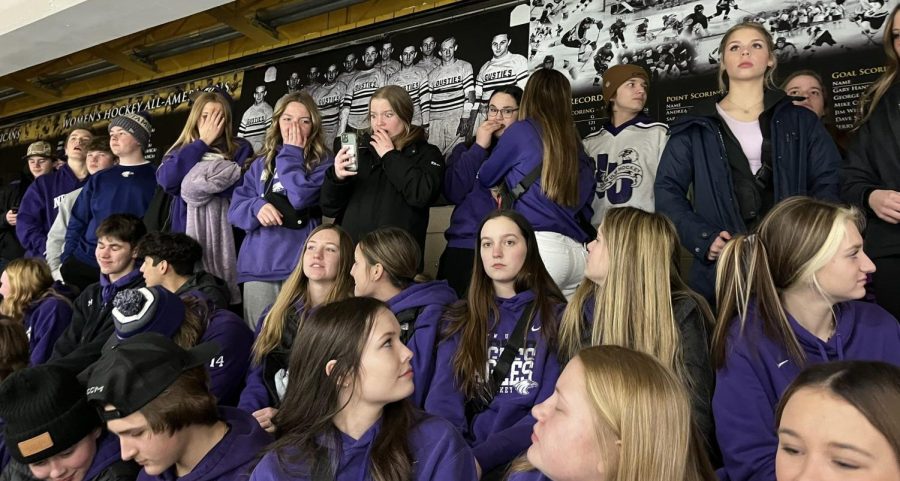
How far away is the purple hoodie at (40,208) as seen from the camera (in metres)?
5.70

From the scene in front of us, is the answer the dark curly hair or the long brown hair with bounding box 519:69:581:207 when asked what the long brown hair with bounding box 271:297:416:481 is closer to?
the long brown hair with bounding box 519:69:581:207

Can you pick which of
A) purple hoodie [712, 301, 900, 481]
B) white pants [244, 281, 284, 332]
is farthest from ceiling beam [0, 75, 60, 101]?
purple hoodie [712, 301, 900, 481]

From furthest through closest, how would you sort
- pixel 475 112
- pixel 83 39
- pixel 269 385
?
1. pixel 83 39
2. pixel 475 112
3. pixel 269 385

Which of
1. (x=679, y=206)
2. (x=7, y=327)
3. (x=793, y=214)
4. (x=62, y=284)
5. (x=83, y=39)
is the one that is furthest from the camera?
(x=83, y=39)

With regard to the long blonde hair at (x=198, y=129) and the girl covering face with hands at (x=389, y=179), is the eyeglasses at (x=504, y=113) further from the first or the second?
the long blonde hair at (x=198, y=129)

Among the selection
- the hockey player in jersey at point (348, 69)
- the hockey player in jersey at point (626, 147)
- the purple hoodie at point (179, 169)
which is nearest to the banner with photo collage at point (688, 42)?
the hockey player in jersey at point (626, 147)

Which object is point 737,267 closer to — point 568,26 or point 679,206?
point 679,206

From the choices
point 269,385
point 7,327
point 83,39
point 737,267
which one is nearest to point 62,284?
point 7,327

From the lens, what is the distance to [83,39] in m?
5.48

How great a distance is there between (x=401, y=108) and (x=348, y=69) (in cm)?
238

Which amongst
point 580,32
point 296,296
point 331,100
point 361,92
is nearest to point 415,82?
point 361,92

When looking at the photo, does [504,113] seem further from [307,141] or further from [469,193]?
[307,141]

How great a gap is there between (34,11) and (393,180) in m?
3.28

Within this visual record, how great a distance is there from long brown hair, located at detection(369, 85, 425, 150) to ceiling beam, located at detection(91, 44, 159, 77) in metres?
4.57
